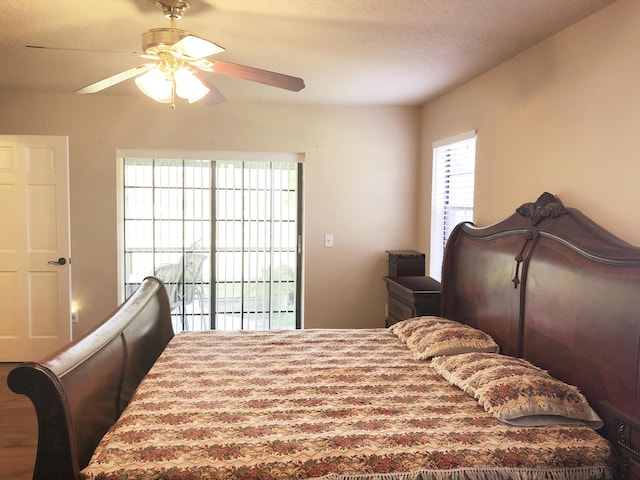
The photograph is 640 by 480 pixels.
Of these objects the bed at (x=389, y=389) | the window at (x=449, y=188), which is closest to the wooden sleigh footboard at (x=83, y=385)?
the bed at (x=389, y=389)

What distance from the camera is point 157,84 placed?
7.60 ft

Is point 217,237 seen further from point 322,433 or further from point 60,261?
point 322,433

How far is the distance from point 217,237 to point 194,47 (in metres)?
2.77

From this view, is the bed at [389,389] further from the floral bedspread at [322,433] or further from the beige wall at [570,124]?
the beige wall at [570,124]

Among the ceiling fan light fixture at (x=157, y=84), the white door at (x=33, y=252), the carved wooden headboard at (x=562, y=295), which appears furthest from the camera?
the white door at (x=33, y=252)

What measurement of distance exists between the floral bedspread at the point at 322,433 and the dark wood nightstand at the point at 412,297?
1.12m

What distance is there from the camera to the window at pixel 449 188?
355cm

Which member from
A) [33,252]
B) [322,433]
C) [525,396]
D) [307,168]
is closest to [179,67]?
[322,433]

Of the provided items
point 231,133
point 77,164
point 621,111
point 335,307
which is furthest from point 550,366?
point 77,164

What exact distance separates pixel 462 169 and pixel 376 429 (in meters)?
2.49

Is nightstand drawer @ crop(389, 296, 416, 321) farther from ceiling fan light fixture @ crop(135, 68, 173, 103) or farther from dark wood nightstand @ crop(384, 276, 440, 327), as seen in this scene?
ceiling fan light fixture @ crop(135, 68, 173, 103)

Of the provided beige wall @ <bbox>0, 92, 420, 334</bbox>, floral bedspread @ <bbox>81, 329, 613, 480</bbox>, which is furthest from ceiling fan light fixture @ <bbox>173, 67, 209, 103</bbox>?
beige wall @ <bbox>0, 92, 420, 334</bbox>

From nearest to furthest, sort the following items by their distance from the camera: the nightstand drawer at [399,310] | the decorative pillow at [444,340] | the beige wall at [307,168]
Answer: the decorative pillow at [444,340] < the nightstand drawer at [399,310] < the beige wall at [307,168]

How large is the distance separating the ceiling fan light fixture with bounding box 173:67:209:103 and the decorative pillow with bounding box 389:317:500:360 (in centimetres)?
179
